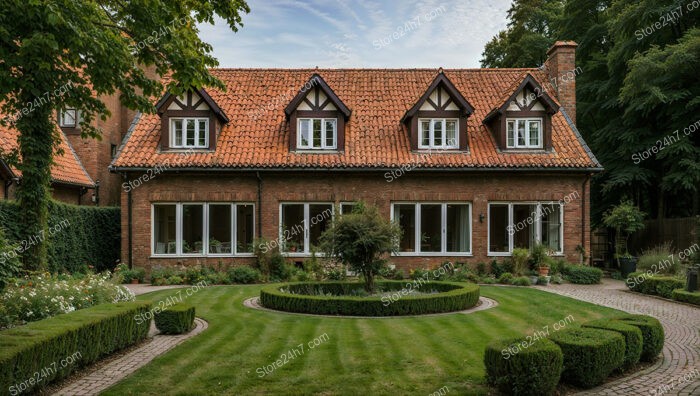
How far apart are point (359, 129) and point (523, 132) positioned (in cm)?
668

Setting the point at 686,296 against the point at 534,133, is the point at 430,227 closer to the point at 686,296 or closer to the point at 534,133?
the point at 534,133

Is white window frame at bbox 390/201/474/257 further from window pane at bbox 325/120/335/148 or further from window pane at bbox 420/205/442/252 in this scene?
window pane at bbox 325/120/335/148

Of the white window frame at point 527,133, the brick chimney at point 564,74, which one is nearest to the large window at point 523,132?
the white window frame at point 527,133

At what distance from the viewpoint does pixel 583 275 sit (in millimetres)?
20375

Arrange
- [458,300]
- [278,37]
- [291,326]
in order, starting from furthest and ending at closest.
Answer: [278,37] → [458,300] → [291,326]

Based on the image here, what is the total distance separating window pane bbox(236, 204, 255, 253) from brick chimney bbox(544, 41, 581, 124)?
47.0 ft

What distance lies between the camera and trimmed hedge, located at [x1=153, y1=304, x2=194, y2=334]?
11.2m

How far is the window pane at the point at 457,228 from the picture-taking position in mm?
21906

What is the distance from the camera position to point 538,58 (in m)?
34.4

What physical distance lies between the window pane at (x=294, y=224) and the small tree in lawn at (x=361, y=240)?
22.8 ft

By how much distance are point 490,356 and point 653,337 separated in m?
3.74

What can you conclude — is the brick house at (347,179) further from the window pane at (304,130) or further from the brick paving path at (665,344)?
the brick paving path at (665,344)

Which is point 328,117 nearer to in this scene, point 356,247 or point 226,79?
point 226,79

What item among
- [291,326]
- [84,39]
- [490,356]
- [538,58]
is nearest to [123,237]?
[291,326]
